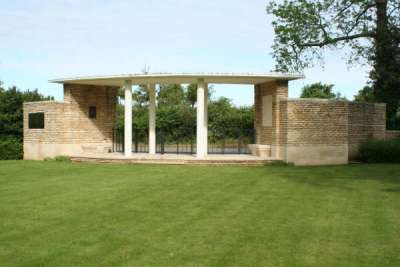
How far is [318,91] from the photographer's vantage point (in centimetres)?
4878

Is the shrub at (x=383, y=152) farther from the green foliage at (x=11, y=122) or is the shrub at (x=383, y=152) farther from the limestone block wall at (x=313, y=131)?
the green foliage at (x=11, y=122)

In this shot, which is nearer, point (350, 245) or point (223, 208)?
point (350, 245)

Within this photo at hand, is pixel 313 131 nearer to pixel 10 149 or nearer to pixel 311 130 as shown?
pixel 311 130

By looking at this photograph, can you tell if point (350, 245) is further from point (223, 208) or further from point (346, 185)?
point (346, 185)

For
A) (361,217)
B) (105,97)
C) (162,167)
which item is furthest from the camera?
(105,97)

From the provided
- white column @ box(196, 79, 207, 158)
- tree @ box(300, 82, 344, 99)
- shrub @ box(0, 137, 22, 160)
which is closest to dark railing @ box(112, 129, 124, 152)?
shrub @ box(0, 137, 22, 160)

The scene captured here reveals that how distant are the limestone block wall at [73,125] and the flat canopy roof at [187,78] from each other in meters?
1.07

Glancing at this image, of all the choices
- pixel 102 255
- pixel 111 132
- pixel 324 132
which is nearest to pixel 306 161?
pixel 324 132

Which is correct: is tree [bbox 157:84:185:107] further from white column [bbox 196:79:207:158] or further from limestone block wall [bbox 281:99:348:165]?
limestone block wall [bbox 281:99:348:165]

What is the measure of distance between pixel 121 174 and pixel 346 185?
6.46 meters

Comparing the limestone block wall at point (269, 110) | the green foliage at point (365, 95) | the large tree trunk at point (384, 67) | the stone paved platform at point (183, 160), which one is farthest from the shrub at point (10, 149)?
the green foliage at point (365, 95)

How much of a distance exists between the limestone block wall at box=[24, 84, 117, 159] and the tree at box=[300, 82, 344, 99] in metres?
28.6

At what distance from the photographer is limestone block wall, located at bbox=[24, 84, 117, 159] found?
22016mm

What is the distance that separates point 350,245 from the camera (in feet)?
23.8
